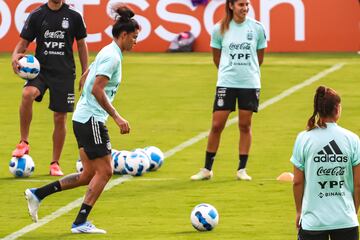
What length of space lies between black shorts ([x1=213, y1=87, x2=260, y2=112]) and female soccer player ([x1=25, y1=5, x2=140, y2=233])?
3.25m

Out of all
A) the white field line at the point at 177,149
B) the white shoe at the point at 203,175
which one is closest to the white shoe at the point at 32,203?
the white field line at the point at 177,149

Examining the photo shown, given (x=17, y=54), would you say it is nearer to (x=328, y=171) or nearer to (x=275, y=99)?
(x=328, y=171)

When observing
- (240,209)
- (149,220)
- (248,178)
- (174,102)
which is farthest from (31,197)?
(174,102)

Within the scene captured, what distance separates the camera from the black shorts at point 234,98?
15766 millimetres

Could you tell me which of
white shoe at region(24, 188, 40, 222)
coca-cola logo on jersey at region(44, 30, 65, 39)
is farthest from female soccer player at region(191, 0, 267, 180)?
white shoe at region(24, 188, 40, 222)

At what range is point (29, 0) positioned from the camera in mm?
30953

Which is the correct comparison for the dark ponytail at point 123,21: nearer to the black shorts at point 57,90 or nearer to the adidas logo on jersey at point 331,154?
the adidas logo on jersey at point 331,154

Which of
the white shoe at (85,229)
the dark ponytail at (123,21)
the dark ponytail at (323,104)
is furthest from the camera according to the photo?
the white shoe at (85,229)

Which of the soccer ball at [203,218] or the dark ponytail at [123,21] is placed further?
the soccer ball at [203,218]

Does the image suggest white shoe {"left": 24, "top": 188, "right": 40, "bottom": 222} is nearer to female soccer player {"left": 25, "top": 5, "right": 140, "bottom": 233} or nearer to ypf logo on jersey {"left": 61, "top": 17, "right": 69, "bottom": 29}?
female soccer player {"left": 25, "top": 5, "right": 140, "bottom": 233}

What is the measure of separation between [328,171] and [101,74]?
3.58 meters

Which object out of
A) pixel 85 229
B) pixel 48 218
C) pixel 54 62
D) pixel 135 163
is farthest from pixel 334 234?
pixel 54 62

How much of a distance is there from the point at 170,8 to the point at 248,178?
1519 cm

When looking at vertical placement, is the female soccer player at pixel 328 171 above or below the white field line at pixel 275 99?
above
